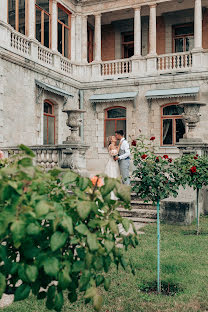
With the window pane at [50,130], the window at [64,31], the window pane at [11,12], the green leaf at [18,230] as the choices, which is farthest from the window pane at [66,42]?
the green leaf at [18,230]

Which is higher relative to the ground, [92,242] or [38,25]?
[38,25]

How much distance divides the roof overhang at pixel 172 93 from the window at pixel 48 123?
459 centimetres

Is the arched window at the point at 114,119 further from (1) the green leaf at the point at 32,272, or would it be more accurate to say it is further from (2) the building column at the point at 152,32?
(1) the green leaf at the point at 32,272

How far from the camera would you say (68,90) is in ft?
57.1

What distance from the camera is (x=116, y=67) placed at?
17.9m

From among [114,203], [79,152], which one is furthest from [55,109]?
[114,203]

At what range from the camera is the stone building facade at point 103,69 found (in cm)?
1437

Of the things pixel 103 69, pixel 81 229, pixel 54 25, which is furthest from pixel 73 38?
pixel 81 229

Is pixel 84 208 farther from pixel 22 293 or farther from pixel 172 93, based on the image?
pixel 172 93

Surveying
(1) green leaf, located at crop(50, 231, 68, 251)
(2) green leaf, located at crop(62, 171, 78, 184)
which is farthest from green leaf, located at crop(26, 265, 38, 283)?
(2) green leaf, located at crop(62, 171, 78, 184)

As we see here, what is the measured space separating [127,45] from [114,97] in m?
4.41

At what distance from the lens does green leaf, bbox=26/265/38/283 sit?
1594mm

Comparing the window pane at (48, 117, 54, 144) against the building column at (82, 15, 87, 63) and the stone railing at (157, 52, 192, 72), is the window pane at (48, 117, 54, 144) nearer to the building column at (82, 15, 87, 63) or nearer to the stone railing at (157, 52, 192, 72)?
the building column at (82, 15, 87, 63)

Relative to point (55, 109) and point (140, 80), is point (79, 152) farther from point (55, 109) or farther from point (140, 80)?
point (140, 80)
